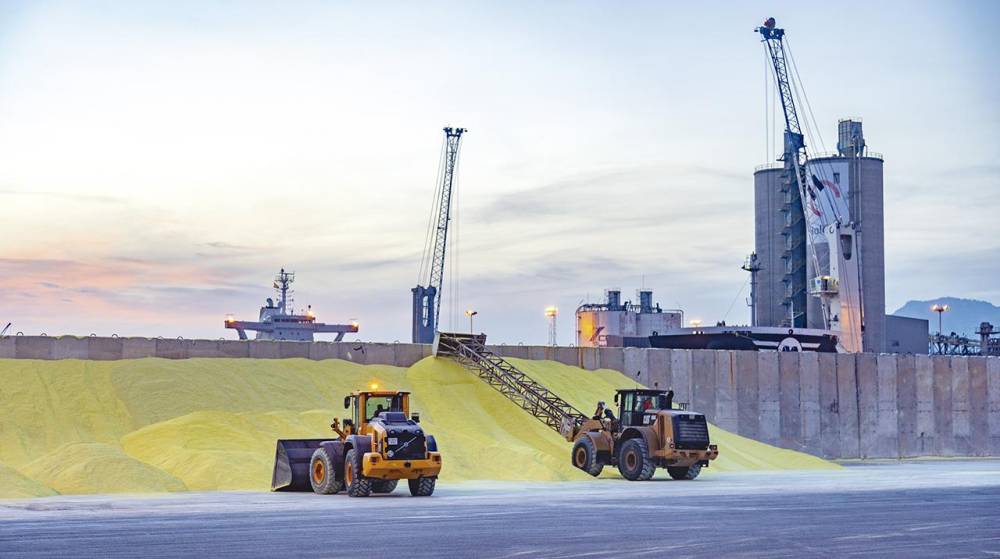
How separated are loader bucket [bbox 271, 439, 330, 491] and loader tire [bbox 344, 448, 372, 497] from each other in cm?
280

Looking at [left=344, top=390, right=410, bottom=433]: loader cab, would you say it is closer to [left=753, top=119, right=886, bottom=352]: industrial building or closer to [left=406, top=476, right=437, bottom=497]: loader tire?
[left=406, top=476, right=437, bottom=497]: loader tire

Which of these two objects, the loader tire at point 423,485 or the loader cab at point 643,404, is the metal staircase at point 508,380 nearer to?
the loader cab at point 643,404

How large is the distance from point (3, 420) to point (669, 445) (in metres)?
23.9

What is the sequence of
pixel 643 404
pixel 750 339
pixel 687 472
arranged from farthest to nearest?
pixel 750 339
pixel 643 404
pixel 687 472

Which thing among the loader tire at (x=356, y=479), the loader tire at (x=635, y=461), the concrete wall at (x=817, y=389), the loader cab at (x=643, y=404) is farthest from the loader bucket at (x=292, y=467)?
the concrete wall at (x=817, y=389)

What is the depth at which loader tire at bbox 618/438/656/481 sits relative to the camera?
145 ft

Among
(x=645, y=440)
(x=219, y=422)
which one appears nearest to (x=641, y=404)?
(x=645, y=440)

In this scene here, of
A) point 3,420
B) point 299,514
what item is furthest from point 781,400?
point 299,514

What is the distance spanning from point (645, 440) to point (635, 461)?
803mm

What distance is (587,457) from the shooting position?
1836 inches

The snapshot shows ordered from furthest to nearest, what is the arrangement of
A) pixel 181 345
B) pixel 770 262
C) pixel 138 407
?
pixel 770 262 < pixel 181 345 < pixel 138 407

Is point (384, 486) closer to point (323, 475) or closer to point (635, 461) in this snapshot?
point (323, 475)

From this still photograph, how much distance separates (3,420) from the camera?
46.7m

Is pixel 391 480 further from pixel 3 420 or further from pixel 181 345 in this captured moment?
pixel 181 345
